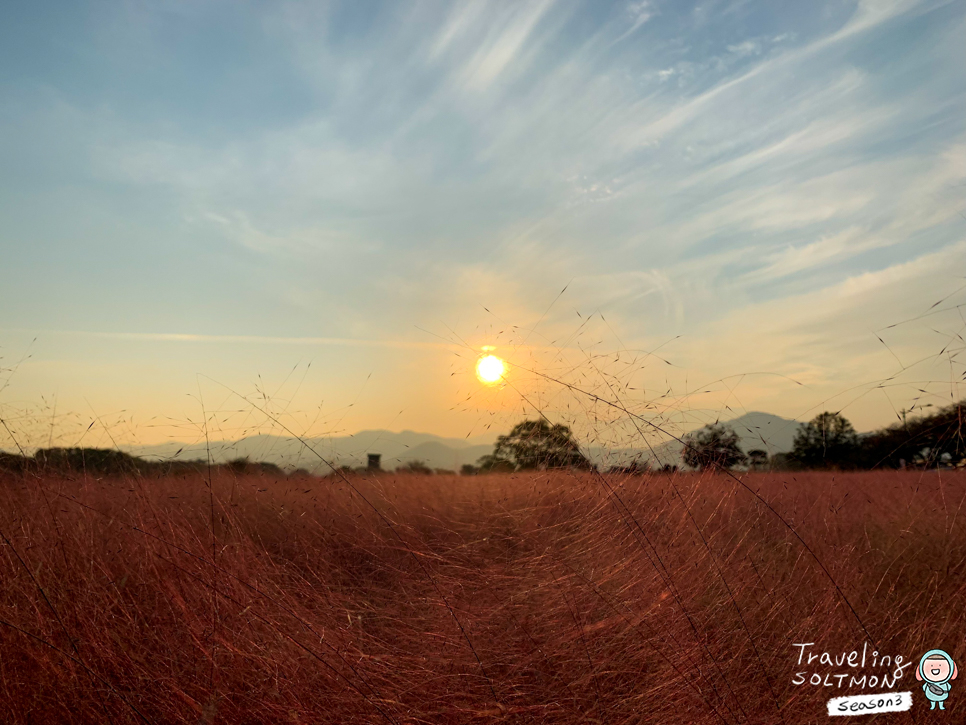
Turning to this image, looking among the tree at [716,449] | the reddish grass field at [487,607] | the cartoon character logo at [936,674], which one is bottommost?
the cartoon character logo at [936,674]

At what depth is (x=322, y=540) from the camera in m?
4.64

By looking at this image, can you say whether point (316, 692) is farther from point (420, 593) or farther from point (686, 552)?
point (686, 552)

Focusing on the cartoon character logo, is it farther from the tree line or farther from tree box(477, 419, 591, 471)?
tree box(477, 419, 591, 471)

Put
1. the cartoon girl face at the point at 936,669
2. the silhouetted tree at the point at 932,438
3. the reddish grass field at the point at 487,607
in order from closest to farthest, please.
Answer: the reddish grass field at the point at 487,607 < the cartoon girl face at the point at 936,669 < the silhouetted tree at the point at 932,438

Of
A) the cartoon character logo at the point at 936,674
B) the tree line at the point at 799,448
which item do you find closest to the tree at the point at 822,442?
the tree line at the point at 799,448

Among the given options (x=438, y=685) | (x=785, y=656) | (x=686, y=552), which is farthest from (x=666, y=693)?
(x=686, y=552)

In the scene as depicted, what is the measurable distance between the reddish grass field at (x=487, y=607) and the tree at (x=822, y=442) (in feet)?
0.62

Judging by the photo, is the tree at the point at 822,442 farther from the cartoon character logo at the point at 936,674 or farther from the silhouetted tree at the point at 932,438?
the cartoon character logo at the point at 936,674

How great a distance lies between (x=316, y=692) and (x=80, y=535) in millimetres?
2154

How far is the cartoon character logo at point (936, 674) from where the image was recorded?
2303 mm

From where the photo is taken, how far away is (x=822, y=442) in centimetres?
328

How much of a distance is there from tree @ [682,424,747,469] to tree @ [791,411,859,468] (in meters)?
0.40

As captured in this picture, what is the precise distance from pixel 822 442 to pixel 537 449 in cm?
210

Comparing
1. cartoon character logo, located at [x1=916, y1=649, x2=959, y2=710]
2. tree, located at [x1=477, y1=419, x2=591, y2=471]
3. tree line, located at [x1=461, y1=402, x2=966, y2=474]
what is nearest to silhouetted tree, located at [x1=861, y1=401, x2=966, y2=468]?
tree line, located at [x1=461, y1=402, x2=966, y2=474]
